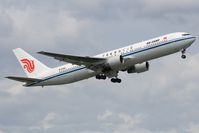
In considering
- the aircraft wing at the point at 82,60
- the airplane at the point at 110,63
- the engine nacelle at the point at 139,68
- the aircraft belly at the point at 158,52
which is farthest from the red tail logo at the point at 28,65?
the aircraft belly at the point at 158,52

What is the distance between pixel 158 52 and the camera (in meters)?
92.1

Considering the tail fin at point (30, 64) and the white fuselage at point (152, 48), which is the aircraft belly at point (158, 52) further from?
the tail fin at point (30, 64)

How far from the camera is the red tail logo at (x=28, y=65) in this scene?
108m

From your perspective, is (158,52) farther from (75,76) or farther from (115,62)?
(75,76)

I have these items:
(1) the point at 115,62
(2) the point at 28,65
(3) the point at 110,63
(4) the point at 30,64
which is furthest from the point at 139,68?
(2) the point at 28,65

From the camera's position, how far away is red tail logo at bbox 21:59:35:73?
107688 millimetres

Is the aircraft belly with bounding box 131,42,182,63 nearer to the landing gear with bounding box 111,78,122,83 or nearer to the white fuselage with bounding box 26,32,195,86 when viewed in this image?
the white fuselage with bounding box 26,32,195,86

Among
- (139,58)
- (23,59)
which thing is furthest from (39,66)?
(139,58)

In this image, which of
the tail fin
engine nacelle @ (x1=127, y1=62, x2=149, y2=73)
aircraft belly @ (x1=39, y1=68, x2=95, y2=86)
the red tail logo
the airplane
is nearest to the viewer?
the airplane

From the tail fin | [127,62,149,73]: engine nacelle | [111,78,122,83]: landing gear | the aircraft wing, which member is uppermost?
the tail fin

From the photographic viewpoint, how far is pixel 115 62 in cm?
9425

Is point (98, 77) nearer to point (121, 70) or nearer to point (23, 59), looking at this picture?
point (121, 70)

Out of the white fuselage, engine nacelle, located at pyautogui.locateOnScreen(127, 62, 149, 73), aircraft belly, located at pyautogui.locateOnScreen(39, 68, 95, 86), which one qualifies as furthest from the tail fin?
the white fuselage

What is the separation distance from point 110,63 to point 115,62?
94cm
